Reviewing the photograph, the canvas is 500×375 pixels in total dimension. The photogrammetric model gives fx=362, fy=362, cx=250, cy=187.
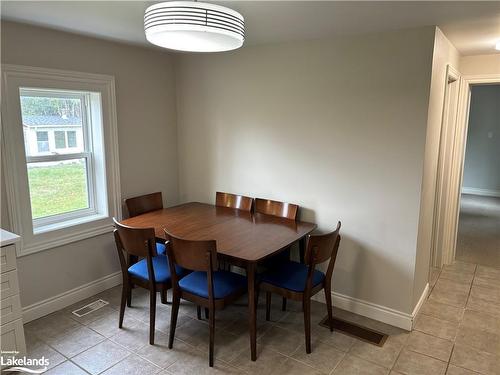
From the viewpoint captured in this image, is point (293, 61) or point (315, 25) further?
point (293, 61)

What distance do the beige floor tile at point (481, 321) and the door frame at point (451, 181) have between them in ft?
2.95

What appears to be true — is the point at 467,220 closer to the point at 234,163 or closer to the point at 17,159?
the point at 234,163

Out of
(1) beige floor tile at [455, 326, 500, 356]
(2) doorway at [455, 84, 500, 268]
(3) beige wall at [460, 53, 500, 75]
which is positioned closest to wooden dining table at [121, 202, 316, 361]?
(1) beige floor tile at [455, 326, 500, 356]

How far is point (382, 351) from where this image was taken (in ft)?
8.39

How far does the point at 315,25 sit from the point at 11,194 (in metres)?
2.53

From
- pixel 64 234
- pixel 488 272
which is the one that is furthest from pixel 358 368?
pixel 64 234

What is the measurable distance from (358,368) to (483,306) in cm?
158

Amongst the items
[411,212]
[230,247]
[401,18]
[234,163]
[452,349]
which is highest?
[401,18]

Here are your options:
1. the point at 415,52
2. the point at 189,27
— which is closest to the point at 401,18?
the point at 415,52

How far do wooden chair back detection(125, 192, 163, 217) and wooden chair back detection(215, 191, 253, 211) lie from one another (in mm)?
598

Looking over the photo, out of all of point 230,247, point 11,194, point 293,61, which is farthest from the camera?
point 293,61

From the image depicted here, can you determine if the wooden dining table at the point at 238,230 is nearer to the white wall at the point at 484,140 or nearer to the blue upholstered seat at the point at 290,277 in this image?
the blue upholstered seat at the point at 290,277

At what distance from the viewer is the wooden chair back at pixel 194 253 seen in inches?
88.7

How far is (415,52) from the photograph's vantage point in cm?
256
